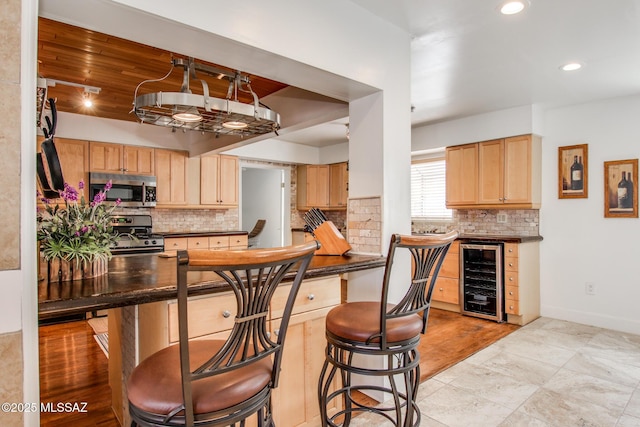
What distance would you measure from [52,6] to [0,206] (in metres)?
0.86

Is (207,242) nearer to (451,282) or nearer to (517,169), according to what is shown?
(451,282)

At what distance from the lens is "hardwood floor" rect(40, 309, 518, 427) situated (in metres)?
2.28

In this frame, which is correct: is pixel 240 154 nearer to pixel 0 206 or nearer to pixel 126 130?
pixel 126 130

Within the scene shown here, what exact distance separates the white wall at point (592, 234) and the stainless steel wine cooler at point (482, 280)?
707mm

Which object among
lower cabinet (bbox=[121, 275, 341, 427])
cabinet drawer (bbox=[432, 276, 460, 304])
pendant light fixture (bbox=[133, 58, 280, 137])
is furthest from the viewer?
cabinet drawer (bbox=[432, 276, 460, 304])

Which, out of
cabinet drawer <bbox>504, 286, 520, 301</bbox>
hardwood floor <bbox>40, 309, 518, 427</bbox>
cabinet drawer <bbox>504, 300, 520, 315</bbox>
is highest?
cabinet drawer <bbox>504, 286, 520, 301</bbox>

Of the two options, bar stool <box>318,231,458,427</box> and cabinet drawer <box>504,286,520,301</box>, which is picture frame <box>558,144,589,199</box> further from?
bar stool <box>318,231,458,427</box>

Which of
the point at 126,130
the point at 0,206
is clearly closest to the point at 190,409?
the point at 0,206

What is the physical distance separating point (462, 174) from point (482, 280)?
1404 millimetres

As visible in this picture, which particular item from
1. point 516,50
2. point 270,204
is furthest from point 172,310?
point 270,204

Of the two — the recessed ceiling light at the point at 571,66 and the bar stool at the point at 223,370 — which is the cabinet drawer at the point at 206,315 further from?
the recessed ceiling light at the point at 571,66

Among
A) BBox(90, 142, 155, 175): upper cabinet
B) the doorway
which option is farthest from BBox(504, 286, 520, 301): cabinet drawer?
BBox(90, 142, 155, 175): upper cabinet

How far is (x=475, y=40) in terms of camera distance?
2.60 m

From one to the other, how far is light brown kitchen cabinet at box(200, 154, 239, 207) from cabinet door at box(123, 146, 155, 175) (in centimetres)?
68
